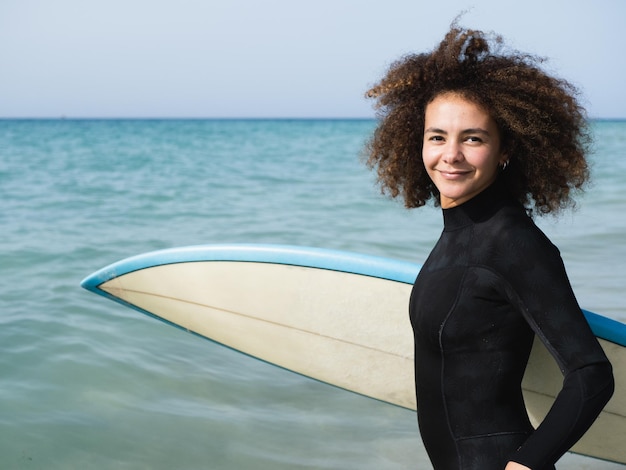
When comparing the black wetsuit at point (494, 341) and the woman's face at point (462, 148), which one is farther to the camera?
the woman's face at point (462, 148)

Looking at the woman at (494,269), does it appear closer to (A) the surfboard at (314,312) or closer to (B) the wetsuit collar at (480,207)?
(B) the wetsuit collar at (480,207)

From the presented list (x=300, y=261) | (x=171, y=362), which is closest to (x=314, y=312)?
(x=300, y=261)

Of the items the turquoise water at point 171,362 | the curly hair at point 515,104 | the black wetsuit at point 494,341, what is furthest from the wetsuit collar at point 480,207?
the turquoise water at point 171,362

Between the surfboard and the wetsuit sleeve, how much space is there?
824 millimetres

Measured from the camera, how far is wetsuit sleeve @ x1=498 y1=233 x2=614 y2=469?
1398 mm

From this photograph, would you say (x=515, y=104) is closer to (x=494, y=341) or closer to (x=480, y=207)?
(x=480, y=207)

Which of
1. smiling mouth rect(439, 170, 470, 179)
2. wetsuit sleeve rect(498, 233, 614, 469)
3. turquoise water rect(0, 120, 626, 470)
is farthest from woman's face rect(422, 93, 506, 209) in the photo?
turquoise water rect(0, 120, 626, 470)

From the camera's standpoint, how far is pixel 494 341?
5.07 feet

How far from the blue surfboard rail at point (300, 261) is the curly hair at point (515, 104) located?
60 centimetres

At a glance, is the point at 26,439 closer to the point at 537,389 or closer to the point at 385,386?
the point at 385,386

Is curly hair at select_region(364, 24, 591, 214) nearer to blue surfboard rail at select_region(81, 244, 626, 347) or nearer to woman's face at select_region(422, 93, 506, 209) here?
woman's face at select_region(422, 93, 506, 209)

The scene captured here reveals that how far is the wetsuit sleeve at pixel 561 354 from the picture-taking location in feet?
4.59

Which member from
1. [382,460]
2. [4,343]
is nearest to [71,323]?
[4,343]

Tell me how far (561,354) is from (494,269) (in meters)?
0.20
